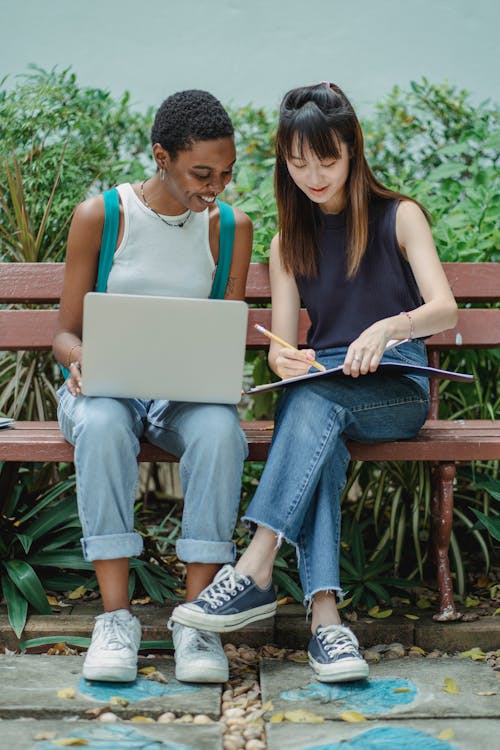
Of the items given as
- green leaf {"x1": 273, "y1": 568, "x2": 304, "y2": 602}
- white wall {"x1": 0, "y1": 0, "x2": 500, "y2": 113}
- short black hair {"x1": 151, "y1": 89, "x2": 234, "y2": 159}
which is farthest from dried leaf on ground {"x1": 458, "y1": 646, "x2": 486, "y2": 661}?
white wall {"x1": 0, "y1": 0, "x2": 500, "y2": 113}

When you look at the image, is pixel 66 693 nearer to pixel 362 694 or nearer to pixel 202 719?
pixel 202 719

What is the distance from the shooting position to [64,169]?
3.56 metres

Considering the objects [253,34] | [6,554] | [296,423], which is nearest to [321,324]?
[296,423]

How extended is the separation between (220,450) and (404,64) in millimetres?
2623

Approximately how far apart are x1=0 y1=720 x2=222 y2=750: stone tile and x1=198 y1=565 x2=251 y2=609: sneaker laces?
304 millimetres

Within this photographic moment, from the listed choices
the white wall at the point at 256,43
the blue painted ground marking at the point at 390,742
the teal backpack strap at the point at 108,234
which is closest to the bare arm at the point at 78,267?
the teal backpack strap at the point at 108,234

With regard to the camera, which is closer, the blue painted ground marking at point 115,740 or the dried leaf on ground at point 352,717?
the blue painted ground marking at point 115,740

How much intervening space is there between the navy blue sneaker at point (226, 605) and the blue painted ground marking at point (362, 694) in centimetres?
20

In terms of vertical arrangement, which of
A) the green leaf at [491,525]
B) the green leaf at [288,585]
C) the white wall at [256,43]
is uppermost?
the white wall at [256,43]

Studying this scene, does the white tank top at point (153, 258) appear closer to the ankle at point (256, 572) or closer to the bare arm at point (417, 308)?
the bare arm at point (417, 308)

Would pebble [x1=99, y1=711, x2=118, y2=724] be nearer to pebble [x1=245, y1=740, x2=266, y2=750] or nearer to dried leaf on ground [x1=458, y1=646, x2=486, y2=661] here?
pebble [x1=245, y1=740, x2=266, y2=750]

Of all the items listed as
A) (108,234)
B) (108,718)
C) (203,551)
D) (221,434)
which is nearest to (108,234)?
(108,234)

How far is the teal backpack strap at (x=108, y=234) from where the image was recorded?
2514mm

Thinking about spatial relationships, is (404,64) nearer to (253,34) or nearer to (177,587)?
(253,34)
